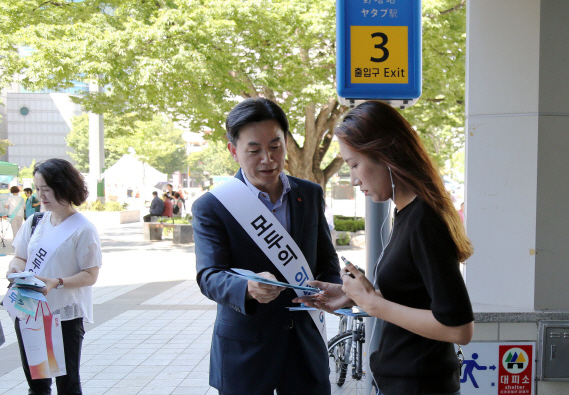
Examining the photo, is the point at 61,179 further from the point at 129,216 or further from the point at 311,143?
the point at 129,216

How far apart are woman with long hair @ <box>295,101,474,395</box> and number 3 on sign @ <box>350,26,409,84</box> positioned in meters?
1.51

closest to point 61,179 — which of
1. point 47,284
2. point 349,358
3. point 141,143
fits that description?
point 47,284

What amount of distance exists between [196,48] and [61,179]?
30.2ft

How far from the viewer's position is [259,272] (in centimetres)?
231

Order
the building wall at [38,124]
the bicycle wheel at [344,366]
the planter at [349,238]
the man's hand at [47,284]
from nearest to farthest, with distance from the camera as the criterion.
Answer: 1. the man's hand at [47,284]
2. the bicycle wheel at [344,366]
3. the planter at [349,238]
4. the building wall at [38,124]

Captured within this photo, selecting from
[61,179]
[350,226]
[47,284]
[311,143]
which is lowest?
[350,226]

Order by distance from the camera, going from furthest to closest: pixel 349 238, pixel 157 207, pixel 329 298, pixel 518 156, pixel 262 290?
pixel 157 207, pixel 349 238, pixel 518 156, pixel 329 298, pixel 262 290

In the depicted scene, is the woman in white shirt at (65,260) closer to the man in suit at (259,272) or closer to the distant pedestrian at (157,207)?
the man in suit at (259,272)

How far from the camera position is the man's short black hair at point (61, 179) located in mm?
3420

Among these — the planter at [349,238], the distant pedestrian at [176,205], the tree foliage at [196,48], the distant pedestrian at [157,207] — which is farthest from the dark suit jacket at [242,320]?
the distant pedestrian at [176,205]

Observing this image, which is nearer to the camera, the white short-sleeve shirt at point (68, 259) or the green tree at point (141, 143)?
the white short-sleeve shirt at point (68, 259)

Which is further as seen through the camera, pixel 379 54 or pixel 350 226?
pixel 350 226

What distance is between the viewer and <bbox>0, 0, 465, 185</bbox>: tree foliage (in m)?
11.7

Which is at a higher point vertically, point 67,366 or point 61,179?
point 61,179
